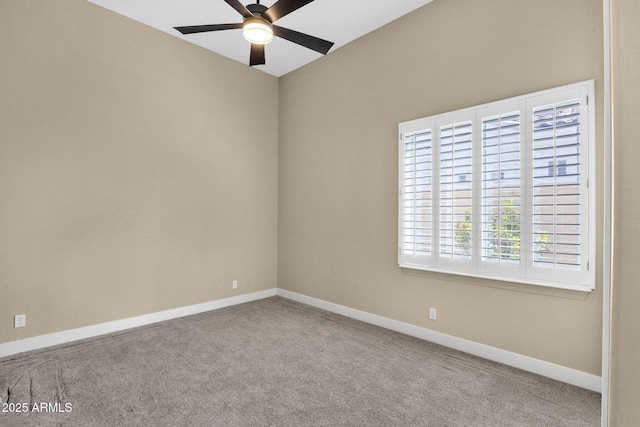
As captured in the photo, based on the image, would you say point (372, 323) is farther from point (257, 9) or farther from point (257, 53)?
point (257, 9)

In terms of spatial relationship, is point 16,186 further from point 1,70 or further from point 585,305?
point 585,305

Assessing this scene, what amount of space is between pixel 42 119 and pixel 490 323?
4543mm

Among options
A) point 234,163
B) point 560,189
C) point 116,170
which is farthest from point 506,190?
point 116,170

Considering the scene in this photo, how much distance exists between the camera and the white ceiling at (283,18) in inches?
130

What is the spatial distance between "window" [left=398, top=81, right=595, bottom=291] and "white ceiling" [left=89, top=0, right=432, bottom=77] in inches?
49.8

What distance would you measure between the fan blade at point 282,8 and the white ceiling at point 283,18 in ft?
2.96

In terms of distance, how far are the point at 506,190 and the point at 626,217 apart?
2.24 m

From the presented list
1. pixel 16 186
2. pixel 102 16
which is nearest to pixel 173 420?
pixel 16 186

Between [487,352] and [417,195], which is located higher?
[417,195]

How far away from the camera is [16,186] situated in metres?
2.91

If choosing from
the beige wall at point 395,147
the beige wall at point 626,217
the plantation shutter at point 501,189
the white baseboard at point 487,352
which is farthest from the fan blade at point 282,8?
the white baseboard at point 487,352

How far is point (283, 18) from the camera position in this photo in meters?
3.59

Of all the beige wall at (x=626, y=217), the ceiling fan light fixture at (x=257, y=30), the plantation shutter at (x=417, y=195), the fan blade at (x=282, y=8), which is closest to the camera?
the beige wall at (x=626, y=217)

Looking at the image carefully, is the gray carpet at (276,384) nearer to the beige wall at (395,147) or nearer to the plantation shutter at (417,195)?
the beige wall at (395,147)
